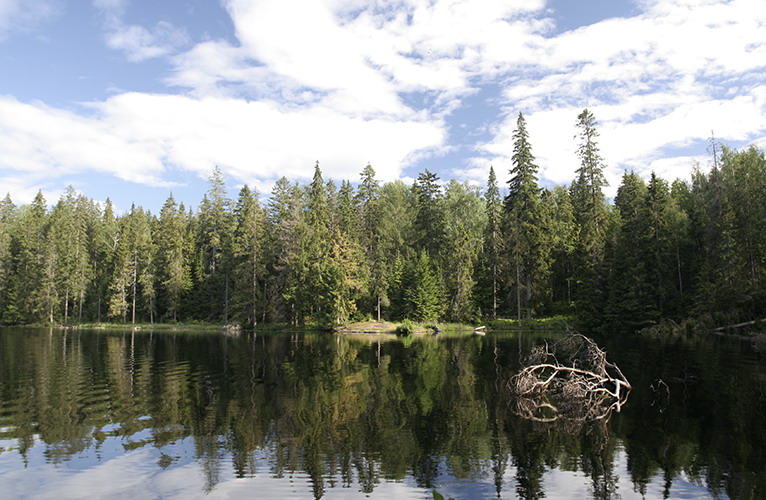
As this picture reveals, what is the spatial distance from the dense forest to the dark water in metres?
32.2

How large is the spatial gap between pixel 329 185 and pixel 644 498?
7857cm

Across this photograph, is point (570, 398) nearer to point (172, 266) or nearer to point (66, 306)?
point (172, 266)

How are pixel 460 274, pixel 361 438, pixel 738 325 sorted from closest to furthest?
pixel 361 438 < pixel 738 325 < pixel 460 274

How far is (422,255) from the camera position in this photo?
66250 millimetres

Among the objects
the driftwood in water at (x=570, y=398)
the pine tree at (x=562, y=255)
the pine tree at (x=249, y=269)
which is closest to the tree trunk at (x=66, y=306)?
the pine tree at (x=249, y=269)

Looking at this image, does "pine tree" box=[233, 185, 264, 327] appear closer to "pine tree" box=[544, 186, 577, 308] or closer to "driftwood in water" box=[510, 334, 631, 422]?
"pine tree" box=[544, 186, 577, 308]

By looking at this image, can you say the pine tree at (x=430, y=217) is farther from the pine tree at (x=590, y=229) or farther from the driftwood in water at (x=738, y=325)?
the driftwood in water at (x=738, y=325)

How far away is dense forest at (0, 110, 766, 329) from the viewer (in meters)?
55.4

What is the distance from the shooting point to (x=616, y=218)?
68.4 meters

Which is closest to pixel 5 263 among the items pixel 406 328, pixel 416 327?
pixel 406 328

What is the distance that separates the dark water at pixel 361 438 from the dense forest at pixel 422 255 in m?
32.2

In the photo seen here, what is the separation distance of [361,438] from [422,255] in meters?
53.0

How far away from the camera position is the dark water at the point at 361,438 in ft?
35.1

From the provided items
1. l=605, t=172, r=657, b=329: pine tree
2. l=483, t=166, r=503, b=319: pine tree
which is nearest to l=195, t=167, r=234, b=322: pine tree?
l=483, t=166, r=503, b=319: pine tree
